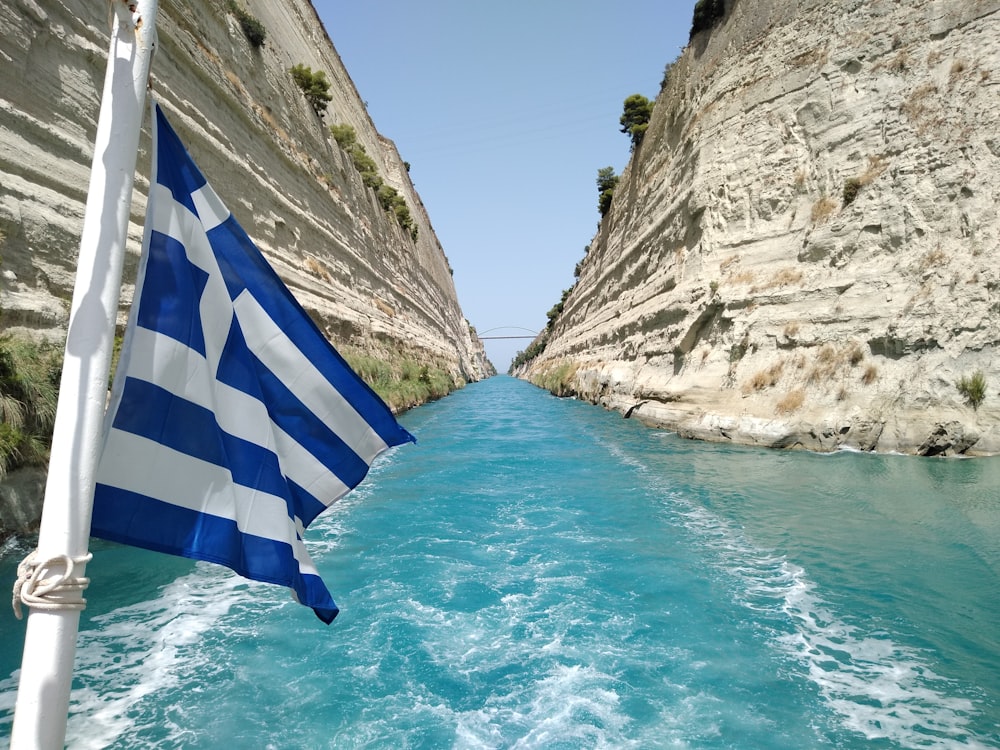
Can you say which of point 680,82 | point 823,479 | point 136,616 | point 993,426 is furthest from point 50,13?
point 680,82

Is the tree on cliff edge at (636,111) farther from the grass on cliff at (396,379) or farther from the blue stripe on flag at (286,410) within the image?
the blue stripe on flag at (286,410)

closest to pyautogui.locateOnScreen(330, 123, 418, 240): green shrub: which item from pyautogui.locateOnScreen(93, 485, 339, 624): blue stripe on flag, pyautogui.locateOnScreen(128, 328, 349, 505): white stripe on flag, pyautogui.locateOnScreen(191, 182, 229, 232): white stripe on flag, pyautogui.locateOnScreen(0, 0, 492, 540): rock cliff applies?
pyautogui.locateOnScreen(0, 0, 492, 540): rock cliff

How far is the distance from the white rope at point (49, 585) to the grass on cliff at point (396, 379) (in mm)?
12988

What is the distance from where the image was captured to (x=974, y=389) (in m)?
9.24

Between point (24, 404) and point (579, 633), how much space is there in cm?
522

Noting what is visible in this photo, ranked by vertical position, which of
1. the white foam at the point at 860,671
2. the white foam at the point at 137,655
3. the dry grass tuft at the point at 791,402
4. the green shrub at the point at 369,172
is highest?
the green shrub at the point at 369,172

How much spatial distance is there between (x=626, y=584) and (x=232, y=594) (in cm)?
346

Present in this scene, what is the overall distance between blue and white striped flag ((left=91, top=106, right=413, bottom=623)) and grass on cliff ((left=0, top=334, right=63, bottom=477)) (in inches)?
152

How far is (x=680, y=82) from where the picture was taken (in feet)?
65.0

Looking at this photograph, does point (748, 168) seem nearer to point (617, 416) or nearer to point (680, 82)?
point (680, 82)

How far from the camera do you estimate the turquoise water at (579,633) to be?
9.61 feet

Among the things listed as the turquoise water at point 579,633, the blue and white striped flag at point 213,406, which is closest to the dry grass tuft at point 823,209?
the turquoise water at point 579,633

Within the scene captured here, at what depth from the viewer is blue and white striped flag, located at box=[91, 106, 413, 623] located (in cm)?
187

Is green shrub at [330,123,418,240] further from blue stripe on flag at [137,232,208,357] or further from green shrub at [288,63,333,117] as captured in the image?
blue stripe on flag at [137,232,208,357]
